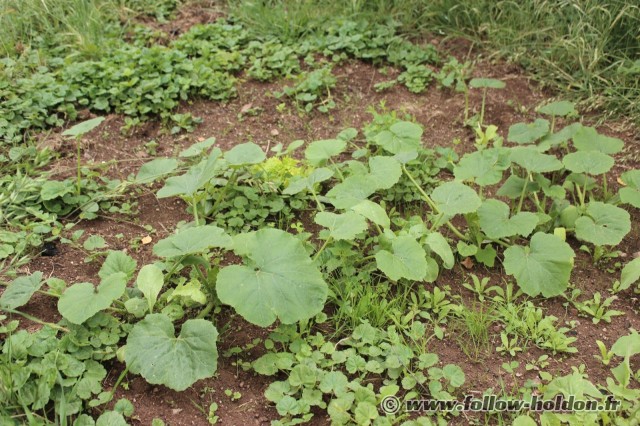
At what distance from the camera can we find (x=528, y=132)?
3.50 m

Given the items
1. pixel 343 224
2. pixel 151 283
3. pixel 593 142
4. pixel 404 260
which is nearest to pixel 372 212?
pixel 343 224

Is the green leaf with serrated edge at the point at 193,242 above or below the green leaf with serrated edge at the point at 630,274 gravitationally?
above

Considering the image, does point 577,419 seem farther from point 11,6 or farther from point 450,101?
point 11,6

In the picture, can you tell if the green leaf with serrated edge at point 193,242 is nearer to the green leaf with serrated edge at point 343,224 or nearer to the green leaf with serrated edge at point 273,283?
the green leaf with serrated edge at point 273,283

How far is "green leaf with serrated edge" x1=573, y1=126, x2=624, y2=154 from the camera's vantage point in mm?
3312

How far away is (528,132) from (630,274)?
108cm

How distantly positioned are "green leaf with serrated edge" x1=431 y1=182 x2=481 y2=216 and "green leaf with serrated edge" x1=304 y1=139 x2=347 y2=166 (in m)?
0.62

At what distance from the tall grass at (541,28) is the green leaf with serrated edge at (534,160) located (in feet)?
2.98

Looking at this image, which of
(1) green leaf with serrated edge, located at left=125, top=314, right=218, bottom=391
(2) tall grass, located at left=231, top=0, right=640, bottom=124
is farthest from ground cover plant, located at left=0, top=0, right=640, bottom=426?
(2) tall grass, located at left=231, top=0, right=640, bottom=124

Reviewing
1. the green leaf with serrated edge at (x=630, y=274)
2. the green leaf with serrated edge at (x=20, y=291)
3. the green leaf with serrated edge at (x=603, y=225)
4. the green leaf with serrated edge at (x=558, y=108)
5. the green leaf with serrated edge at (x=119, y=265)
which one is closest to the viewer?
the green leaf with serrated edge at (x=20, y=291)

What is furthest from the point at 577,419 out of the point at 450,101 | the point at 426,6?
the point at 426,6

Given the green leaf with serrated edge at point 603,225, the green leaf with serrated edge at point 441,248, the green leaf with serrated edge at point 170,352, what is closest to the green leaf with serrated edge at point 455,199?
the green leaf with serrated edge at point 441,248

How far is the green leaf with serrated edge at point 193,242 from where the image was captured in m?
2.49

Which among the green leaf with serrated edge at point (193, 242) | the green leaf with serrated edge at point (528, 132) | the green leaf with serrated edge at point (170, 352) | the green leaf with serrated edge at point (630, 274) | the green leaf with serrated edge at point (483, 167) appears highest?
the green leaf with serrated edge at point (193, 242)
